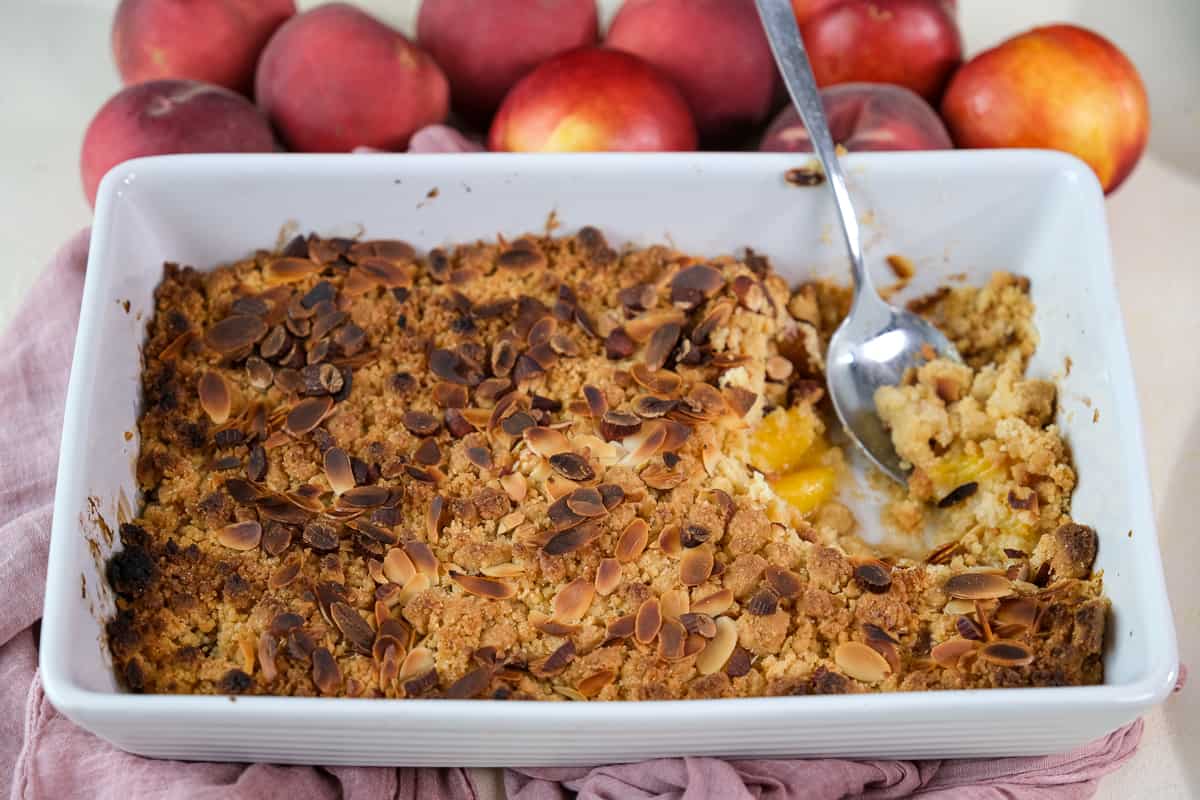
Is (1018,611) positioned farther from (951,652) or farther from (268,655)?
(268,655)

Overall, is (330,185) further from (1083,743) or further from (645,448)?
(1083,743)

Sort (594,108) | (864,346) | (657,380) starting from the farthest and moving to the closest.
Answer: (594,108)
(864,346)
(657,380)

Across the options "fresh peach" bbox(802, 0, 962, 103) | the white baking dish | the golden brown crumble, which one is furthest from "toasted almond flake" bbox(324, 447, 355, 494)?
"fresh peach" bbox(802, 0, 962, 103)

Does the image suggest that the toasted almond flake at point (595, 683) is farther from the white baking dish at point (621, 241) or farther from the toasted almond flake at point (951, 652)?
the toasted almond flake at point (951, 652)

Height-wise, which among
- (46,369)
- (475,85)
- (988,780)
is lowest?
(988,780)

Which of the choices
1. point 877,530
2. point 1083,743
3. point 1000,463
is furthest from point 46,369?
point 1083,743

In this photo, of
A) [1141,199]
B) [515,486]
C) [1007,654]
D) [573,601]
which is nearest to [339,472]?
[515,486]
